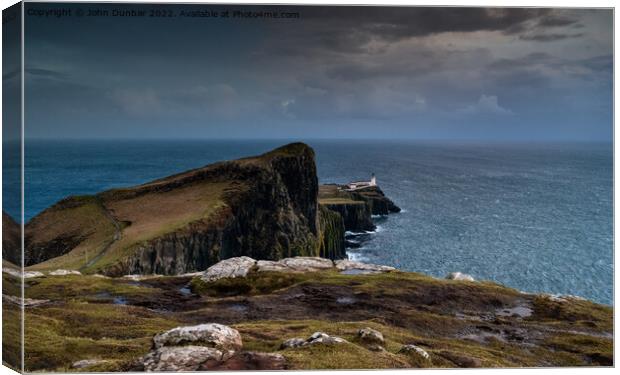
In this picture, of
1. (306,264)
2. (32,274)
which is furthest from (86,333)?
(306,264)

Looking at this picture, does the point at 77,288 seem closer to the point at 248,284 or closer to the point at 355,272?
the point at 248,284

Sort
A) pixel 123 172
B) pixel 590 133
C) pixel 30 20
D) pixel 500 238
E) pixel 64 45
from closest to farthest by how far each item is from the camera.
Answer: pixel 30 20
pixel 64 45
pixel 590 133
pixel 500 238
pixel 123 172

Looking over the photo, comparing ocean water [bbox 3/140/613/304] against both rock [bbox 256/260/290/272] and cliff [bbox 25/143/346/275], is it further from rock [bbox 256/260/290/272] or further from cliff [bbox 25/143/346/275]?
rock [bbox 256/260/290/272]

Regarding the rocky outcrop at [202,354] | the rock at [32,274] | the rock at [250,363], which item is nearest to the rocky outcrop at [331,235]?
the rocky outcrop at [202,354]

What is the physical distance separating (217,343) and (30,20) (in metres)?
24.2

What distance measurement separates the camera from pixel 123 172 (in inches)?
2222

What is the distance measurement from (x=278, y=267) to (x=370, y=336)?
21.5 metres

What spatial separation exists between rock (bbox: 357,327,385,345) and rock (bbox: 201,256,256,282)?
1951cm

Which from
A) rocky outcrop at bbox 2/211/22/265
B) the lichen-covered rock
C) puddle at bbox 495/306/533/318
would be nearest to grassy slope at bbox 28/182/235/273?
rocky outcrop at bbox 2/211/22/265

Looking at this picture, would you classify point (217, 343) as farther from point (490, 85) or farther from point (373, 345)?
point (490, 85)

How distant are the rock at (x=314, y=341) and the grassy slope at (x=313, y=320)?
1.76 feet

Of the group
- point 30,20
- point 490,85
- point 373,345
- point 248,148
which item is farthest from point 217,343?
point 490,85

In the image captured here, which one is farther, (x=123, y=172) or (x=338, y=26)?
(x=123, y=172)

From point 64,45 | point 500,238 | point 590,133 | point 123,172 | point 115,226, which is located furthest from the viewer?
point 115,226
